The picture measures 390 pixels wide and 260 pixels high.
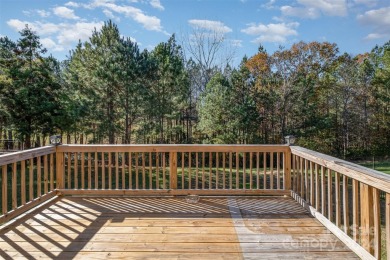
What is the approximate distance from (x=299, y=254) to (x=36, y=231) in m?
2.43

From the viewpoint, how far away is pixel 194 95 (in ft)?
59.4

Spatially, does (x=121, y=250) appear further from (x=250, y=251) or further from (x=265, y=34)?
(x=265, y=34)

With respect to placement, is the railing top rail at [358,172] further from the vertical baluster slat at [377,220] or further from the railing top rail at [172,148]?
the railing top rail at [172,148]

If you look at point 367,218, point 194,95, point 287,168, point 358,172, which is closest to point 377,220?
point 367,218

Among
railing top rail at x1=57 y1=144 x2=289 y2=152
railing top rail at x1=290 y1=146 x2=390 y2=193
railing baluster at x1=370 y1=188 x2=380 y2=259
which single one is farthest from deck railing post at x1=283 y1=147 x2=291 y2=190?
railing baluster at x1=370 y1=188 x2=380 y2=259

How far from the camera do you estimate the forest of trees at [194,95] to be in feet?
41.1

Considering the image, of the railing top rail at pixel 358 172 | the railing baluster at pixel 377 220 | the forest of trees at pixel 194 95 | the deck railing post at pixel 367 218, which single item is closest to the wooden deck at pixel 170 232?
the deck railing post at pixel 367 218

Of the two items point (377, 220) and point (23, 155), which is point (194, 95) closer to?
point (23, 155)

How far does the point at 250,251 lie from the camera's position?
244 cm

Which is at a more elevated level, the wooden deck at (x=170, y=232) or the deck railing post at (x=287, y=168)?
the deck railing post at (x=287, y=168)

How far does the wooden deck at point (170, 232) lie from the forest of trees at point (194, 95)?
32.2 feet

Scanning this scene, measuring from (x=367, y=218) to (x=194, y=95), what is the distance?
1619cm

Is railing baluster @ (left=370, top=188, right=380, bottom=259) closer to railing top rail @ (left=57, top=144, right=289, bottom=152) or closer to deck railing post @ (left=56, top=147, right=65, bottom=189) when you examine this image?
railing top rail @ (left=57, top=144, right=289, bottom=152)

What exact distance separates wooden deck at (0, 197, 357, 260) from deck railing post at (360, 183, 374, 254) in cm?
18
